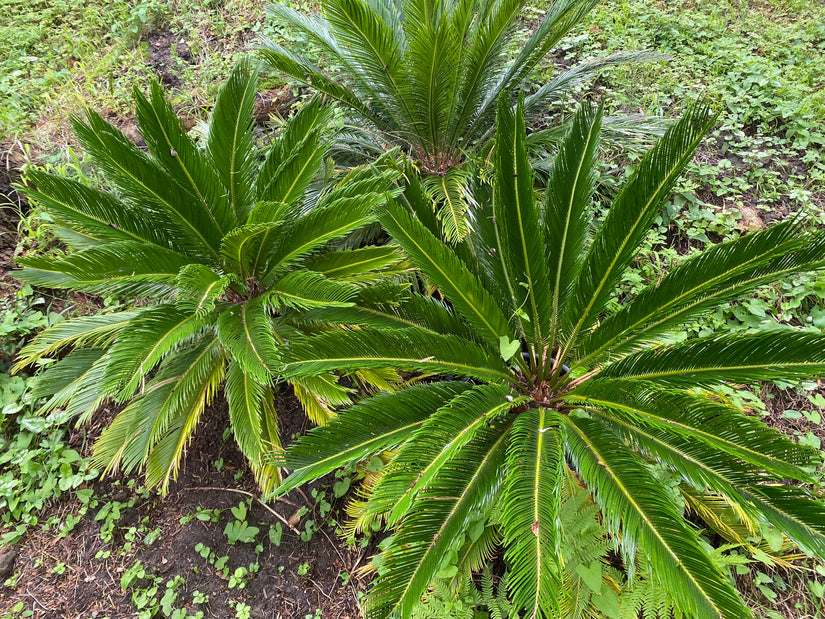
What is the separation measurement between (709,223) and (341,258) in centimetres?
247

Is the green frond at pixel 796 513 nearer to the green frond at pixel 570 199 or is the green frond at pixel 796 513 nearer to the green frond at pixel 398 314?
the green frond at pixel 570 199

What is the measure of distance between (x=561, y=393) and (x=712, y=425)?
1.94ft

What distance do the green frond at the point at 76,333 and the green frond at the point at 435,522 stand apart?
1602 millimetres

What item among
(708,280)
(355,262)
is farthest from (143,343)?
(708,280)

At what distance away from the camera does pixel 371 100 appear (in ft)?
10.1

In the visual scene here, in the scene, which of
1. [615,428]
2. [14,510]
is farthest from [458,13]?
[14,510]

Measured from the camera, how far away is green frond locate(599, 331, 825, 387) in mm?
1347

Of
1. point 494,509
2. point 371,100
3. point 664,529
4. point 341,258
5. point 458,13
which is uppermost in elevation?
point 458,13

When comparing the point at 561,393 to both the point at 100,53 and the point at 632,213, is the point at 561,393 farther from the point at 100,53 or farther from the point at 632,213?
the point at 100,53

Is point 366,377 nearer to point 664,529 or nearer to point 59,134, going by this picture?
point 664,529

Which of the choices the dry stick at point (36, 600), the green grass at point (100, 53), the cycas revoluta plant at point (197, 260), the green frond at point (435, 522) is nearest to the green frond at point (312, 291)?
the cycas revoluta plant at point (197, 260)

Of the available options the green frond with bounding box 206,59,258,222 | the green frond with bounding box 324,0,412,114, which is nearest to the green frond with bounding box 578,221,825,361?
the green frond with bounding box 206,59,258,222

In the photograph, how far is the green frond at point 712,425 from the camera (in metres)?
1.27

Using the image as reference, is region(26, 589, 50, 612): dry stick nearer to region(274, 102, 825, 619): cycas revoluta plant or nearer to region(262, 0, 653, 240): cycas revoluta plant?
region(274, 102, 825, 619): cycas revoluta plant
